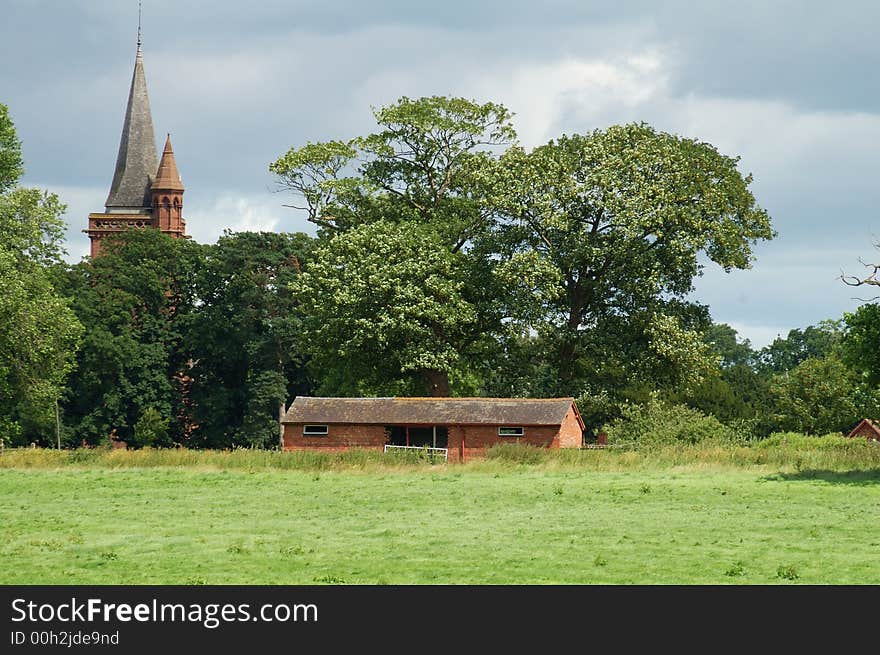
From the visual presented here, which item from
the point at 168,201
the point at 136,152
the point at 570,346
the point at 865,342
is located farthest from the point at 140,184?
the point at 865,342

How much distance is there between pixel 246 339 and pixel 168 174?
4632 centimetres

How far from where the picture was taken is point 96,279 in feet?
303

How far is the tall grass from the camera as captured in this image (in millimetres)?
45219

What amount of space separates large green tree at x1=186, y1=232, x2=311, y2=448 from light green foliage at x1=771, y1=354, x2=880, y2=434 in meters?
31.9

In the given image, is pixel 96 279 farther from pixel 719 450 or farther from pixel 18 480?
pixel 719 450

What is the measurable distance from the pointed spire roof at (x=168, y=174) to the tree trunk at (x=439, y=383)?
68.5 metres

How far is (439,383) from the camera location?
66375 millimetres

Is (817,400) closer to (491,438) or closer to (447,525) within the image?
(491,438)

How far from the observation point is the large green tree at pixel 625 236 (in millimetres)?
61344

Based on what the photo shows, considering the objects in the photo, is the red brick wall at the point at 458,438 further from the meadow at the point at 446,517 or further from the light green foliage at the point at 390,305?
the meadow at the point at 446,517

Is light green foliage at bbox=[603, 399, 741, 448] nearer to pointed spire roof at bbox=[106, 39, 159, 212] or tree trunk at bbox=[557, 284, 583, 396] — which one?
tree trunk at bbox=[557, 284, 583, 396]

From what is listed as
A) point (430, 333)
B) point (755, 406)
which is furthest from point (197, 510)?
point (755, 406)

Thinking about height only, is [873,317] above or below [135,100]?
below
